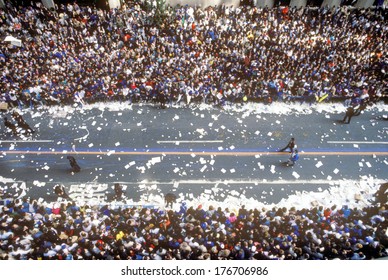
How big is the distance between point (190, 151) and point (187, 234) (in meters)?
5.14

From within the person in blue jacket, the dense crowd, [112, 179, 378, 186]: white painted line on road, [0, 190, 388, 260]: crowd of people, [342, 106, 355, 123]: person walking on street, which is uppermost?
the dense crowd

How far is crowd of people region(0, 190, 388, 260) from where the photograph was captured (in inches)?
347

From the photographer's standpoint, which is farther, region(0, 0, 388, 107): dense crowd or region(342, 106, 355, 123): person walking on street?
region(0, 0, 388, 107): dense crowd

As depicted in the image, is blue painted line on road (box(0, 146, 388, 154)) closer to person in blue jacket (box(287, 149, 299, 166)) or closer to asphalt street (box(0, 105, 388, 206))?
asphalt street (box(0, 105, 388, 206))

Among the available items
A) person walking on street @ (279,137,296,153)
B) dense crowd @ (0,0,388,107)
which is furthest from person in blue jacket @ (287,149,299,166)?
dense crowd @ (0,0,388,107)

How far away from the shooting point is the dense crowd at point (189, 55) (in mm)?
16438

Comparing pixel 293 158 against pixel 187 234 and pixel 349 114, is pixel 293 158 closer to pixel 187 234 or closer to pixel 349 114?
pixel 349 114

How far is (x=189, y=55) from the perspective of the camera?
58.2 feet

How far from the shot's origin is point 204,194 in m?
12.0

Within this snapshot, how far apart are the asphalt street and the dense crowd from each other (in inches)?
51.2

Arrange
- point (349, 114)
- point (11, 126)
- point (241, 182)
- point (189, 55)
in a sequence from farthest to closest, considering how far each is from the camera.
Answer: point (189, 55) < point (349, 114) < point (11, 126) < point (241, 182)

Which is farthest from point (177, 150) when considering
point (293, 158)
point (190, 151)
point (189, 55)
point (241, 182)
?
point (189, 55)
